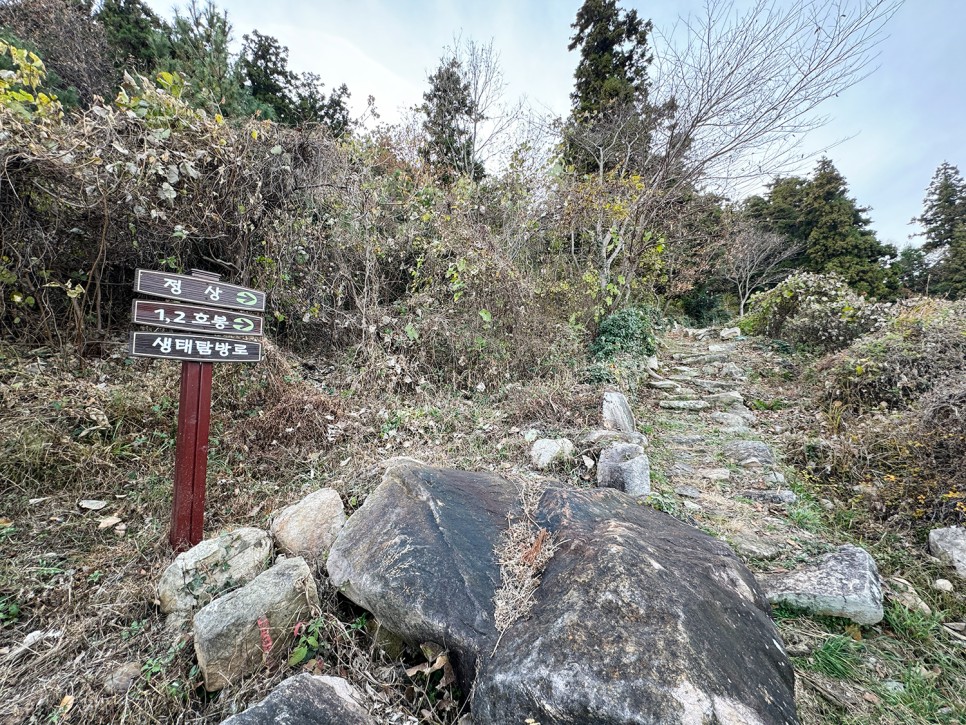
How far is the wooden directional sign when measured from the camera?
7.51 feet

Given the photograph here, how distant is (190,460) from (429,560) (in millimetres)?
1798

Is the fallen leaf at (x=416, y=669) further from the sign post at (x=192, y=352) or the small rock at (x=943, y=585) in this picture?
the small rock at (x=943, y=585)

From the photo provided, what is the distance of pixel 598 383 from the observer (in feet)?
17.3

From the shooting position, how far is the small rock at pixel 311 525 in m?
2.48

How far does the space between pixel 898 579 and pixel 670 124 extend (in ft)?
23.5

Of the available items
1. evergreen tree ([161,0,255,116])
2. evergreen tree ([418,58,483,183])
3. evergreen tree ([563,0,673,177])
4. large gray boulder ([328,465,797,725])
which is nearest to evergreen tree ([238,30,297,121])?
evergreen tree ([161,0,255,116])

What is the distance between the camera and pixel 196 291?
2479mm

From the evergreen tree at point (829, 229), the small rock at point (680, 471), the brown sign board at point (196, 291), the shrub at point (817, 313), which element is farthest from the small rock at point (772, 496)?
the evergreen tree at point (829, 229)

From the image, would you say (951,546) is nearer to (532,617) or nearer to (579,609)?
(579,609)

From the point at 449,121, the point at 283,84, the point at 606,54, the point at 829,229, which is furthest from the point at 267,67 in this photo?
the point at 829,229

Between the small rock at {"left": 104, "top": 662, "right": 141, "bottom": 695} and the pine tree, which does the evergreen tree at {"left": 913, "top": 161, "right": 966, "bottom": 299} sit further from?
the small rock at {"left": 104, "top": 662, "right": 141, "bottom": 695}

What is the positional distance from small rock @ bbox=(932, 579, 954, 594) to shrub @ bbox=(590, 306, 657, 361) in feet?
13.6

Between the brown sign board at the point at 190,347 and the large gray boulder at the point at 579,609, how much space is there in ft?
4.61

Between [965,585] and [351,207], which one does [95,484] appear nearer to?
[351,207]
